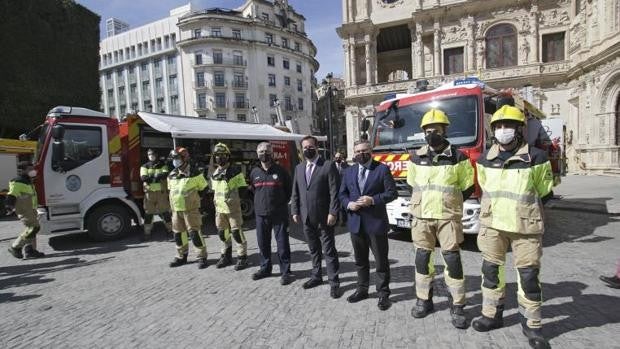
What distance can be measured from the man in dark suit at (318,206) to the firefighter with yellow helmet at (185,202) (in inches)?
81.2

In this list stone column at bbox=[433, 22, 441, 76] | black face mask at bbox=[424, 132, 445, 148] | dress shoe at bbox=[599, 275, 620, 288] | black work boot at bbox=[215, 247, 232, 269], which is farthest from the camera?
stone column at bbox=[433, 22, 441, 76]

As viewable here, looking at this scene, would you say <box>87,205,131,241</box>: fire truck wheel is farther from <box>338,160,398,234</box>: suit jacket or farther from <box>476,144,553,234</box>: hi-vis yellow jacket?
<box>476,144,553,234</box>: hi-vis yellow jacket

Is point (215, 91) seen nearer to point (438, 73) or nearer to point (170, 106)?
point (170, 106)

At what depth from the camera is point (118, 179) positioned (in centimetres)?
788

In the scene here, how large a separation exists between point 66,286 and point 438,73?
2967cm

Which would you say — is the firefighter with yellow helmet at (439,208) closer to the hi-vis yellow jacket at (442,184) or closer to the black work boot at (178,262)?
the hi-vis yellow jacket at (442,184)

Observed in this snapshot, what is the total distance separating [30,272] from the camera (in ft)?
19.2

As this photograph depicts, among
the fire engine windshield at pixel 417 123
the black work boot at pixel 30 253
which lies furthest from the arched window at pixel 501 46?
the black work boot at pixel 30 253

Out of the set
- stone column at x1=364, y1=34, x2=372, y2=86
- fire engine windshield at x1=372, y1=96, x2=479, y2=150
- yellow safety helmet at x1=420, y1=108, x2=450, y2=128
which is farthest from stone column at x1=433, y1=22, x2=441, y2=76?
yellow safety helmet at x1=420, y1=108, x2=450, y2=128

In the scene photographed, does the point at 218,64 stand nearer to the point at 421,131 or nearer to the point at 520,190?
the point at 421,131

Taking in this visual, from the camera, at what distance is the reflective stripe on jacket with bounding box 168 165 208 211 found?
560cm

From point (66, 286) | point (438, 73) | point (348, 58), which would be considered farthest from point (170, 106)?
point (66, 286)

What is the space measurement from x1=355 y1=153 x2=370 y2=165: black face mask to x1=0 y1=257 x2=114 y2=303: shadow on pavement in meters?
4.78

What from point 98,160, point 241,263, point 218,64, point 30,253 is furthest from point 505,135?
point 218,64
